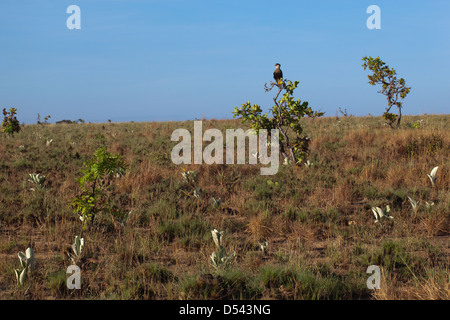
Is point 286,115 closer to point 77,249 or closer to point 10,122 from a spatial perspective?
point 77,249

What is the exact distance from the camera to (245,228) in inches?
276

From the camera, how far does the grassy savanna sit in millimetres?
4480

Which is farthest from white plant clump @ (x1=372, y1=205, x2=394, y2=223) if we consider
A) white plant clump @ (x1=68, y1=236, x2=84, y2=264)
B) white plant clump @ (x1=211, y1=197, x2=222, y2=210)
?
white plant clump @ (x1=68, y1=236, x2=84, y2=264)

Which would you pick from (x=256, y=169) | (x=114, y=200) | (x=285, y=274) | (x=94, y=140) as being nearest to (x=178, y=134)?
(x=94, y=140)

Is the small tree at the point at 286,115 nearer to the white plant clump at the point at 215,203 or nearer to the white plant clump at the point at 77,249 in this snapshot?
the white plant clump at the point at 215,203

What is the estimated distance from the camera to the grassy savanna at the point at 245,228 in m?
4.48

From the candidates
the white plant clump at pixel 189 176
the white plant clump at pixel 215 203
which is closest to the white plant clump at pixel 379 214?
the white plant clump at pixel 215 203

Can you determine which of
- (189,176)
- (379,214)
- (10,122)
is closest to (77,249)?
(189,176)

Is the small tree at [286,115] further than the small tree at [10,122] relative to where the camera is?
No

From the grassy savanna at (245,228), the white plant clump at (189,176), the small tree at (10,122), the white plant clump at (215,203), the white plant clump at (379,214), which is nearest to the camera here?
the grassy savanna at (245,228)

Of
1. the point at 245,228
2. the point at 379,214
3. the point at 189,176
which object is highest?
the point at 189,176

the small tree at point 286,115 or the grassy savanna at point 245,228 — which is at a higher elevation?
the small tree at point 286,115

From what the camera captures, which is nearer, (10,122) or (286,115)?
(286,115)
